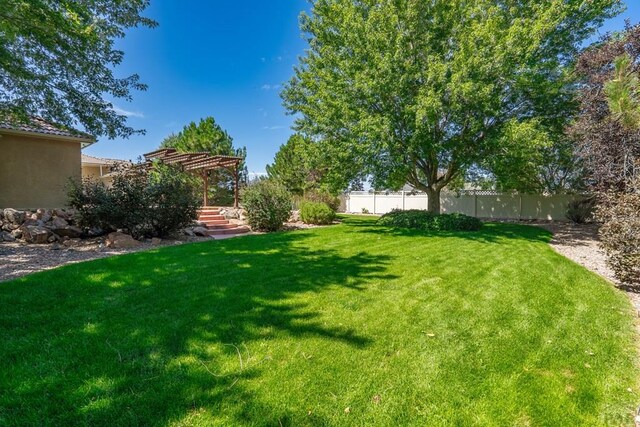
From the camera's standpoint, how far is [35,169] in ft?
32.3

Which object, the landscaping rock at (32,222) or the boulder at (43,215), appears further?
the boulder at (43,215)

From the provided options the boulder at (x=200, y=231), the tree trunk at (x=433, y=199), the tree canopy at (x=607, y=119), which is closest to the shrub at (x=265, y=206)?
the boulder at (x=200, y=231)

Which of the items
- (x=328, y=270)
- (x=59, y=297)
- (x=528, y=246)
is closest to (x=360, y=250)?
(x=328, y=270)

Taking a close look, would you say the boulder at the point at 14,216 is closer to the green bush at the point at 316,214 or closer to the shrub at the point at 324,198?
the green bush at the point at 316,214

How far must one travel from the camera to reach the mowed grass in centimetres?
206

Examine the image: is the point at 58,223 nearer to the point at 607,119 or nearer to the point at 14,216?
the point at 14,216

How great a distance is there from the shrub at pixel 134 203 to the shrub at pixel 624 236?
9128 millimetres

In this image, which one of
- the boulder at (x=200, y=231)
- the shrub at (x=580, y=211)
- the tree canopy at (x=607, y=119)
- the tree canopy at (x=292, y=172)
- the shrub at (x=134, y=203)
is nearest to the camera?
the tree canopy at (x=607, y=119)

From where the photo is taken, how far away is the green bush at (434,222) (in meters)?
10.8

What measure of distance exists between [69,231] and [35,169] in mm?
3465

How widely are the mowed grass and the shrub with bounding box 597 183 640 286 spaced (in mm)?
475

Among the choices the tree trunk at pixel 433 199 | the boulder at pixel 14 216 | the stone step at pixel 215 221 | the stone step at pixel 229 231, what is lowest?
the stone step at pixel 229 231

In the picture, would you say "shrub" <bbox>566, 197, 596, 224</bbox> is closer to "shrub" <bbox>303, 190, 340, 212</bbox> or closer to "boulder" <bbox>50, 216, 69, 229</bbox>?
"shrub" <bbox>303, 190, 340, 212</bbox>

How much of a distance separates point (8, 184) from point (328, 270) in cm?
1050
